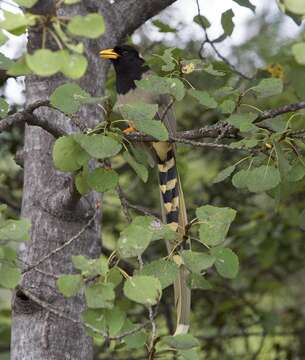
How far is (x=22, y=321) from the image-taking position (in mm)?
2484

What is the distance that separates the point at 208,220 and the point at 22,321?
850 millimetres

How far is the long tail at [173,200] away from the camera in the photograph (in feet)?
8.18

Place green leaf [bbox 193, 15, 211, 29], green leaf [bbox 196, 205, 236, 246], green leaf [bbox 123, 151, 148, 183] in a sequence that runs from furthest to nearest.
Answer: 1. green leaf [bbox 193, 15, 211, 29]
2. green leaf [bbox 123, 151, 148, 183]
3. green leaf [bbox 196, 205, 236, 246]

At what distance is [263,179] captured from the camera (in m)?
2.07

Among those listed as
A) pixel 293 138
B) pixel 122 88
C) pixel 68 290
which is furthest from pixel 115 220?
pixel 68 290

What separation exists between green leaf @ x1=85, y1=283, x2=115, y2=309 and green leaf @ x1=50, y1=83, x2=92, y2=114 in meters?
0.47

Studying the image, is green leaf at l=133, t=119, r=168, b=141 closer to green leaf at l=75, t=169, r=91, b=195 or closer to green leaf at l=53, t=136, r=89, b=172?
green leaf at l=53, t=136, r=89, b=172

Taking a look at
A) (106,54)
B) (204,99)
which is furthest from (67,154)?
Result: (106,54)

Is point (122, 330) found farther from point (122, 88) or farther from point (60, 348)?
point (122, 88)

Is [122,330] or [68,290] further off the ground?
[68,290]

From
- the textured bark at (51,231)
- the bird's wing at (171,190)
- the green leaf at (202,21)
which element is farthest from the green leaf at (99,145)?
the green leaf at (202,21)


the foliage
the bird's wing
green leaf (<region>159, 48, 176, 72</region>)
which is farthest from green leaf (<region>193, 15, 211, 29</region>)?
green leaf (<region>159, 48, 176, 72</region>)

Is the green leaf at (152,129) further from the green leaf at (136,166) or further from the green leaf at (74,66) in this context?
the green leaf at (74,66)

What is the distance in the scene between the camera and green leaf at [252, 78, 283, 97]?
2146 millimetres
